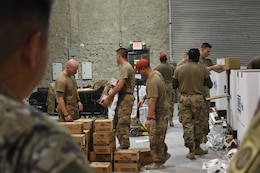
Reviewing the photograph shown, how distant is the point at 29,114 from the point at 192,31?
1388 centimetres

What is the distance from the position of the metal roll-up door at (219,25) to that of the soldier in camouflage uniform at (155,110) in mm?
8375

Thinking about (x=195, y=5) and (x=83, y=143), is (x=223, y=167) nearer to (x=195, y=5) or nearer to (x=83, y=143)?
(x=83, y=143)

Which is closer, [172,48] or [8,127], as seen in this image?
[8,127]

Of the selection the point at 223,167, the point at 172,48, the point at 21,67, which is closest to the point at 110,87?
the point at 223,167

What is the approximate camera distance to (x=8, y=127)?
775mm

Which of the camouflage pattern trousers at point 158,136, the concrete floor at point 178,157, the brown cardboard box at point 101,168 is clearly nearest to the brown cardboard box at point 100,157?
the brown cardboard box at point 101,168

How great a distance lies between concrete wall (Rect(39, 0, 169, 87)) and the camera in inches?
569

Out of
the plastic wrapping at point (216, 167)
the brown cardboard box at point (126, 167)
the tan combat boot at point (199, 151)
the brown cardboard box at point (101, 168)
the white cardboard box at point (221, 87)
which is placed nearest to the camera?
the plastic wrapping at point (216, 167)

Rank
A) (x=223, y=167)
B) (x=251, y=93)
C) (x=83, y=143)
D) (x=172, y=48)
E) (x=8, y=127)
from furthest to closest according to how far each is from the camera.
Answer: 1. (x=172, y=48)
2. (x=83, y=143)
3. (x=223, y=167)
4. (x=251, y=93)
5. (x=8, y=127)

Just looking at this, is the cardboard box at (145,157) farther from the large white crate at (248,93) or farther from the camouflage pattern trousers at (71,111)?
the large white crate at (248,93)

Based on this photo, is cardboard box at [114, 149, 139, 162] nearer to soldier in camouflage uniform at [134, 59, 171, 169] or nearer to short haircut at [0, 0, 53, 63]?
soldier in camouflage uniform at [134, 59, 171, 169]

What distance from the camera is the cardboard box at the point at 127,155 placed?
5.84m

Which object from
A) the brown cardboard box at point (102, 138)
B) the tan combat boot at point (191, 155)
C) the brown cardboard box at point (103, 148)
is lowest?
the tan combat boot at point (191, 155)

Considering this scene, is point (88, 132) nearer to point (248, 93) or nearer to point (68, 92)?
point (68, 92)
